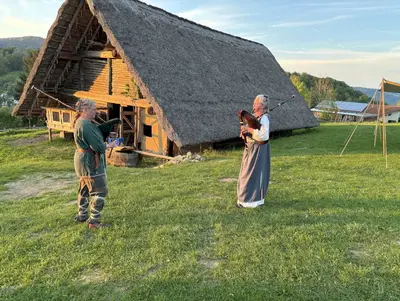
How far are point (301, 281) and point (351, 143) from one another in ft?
39.9

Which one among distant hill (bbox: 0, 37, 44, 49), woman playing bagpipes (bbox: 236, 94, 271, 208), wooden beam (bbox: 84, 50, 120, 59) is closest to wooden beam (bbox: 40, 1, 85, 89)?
wooden beam (bbox: 84, 50, 120, 59)

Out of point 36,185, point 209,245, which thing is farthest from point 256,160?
point 36,185

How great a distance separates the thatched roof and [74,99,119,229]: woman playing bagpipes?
17.5ft

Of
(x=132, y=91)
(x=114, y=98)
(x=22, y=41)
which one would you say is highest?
(x=22, y=41)

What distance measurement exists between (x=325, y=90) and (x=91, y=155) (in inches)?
2271

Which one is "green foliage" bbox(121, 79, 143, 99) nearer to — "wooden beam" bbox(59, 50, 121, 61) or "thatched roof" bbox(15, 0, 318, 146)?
"wooden beam" bbox(59, 50, 121, 61)

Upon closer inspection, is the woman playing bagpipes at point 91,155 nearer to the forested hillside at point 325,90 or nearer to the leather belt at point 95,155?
the leather belt at point 95,155

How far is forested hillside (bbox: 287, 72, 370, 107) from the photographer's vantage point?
56.3m

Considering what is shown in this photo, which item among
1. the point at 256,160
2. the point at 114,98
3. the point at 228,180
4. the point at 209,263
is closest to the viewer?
the point at 209,263

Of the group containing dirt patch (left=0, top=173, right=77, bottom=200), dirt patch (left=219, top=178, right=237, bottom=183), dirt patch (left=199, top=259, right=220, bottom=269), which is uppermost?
dirt patch (left=219, top=178, right=237, bottom=183)

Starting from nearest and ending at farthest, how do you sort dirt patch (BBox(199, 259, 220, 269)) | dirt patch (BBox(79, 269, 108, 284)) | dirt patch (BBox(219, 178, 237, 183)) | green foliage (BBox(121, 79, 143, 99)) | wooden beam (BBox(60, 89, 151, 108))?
dirt patch (BBox(79, 269, 108, 284))
dirt patch (BBox(199, 259, 220, 269))
dirt patch (BBox(219, 178, 237, 183))
wooden beam (BBox(60, 89, 151, 108))
green foliage (BBox(121, 79, 143, 99))

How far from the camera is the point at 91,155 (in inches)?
175

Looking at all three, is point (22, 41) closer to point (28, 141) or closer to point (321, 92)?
point (321, 92)

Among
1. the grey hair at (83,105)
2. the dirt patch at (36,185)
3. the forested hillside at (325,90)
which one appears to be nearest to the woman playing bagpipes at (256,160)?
the grey hair at (83,105)
